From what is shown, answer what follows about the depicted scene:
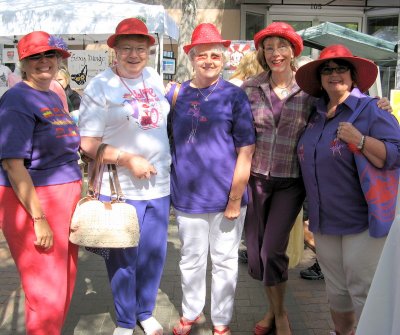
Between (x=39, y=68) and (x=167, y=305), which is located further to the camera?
(x=167, y=305)

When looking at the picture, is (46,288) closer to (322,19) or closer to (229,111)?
(229,111)

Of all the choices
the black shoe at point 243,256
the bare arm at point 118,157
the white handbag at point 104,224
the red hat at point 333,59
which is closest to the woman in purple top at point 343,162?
the red hat at point 333,59

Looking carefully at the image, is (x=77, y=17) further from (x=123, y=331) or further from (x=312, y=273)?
(x=123, y=331)

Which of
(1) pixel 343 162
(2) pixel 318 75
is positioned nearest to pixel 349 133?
(1) pixel 343 162

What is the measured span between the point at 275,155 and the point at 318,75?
1.79ft

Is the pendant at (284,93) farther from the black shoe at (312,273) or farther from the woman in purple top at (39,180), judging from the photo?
the black shoe at (312,273)

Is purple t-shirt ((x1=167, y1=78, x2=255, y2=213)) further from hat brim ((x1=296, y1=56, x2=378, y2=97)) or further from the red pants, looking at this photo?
the red pants

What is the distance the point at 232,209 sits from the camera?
2.82m

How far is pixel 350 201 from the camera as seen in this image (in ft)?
7.88

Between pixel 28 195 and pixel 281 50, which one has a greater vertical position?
pixel 281 50

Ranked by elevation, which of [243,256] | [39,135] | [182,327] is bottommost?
[243,256]

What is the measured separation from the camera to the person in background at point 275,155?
9.07ft

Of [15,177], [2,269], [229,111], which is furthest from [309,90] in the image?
[2,269]

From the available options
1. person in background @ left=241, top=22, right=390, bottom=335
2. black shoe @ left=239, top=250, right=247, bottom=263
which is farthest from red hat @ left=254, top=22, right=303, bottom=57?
black shoe @ left=239, top=250, right=247, bottom=263
